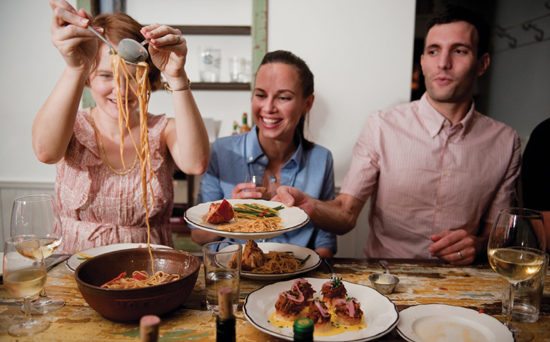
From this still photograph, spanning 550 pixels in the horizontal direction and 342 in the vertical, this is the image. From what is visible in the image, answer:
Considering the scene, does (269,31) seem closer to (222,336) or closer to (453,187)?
(453,187)

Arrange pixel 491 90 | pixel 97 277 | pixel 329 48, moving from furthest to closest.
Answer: pixel 491 90 → pixel 329 48 → pixel 97 277

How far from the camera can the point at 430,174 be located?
2229mm

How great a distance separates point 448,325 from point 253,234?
60 cm

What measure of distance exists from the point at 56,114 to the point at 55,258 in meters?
0.55

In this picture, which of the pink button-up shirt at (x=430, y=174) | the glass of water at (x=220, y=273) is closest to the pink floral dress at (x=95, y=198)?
the glass of water at (x=220, y=273)

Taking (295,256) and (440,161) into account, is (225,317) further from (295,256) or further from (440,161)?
(440,161)

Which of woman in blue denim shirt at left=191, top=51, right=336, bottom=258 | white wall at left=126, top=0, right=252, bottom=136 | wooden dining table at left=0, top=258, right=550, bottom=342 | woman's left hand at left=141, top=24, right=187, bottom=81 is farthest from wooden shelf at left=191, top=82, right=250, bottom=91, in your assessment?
wooden dining table at left=0, top=258, right=550, bottom=342

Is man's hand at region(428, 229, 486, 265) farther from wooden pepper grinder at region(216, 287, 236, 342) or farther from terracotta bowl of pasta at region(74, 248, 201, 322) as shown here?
wooden pepper grinder at region(216, 287, 236, 342)

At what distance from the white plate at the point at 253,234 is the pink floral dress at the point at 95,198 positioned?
0.53m

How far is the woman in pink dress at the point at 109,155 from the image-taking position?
63.2 inches

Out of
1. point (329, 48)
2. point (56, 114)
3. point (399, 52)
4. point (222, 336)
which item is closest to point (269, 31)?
point (329, 48)

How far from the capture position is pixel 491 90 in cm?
490

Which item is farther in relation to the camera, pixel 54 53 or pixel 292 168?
pixel 54 53

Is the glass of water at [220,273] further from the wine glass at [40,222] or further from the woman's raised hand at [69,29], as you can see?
the woman's raised hand at [69,29]
